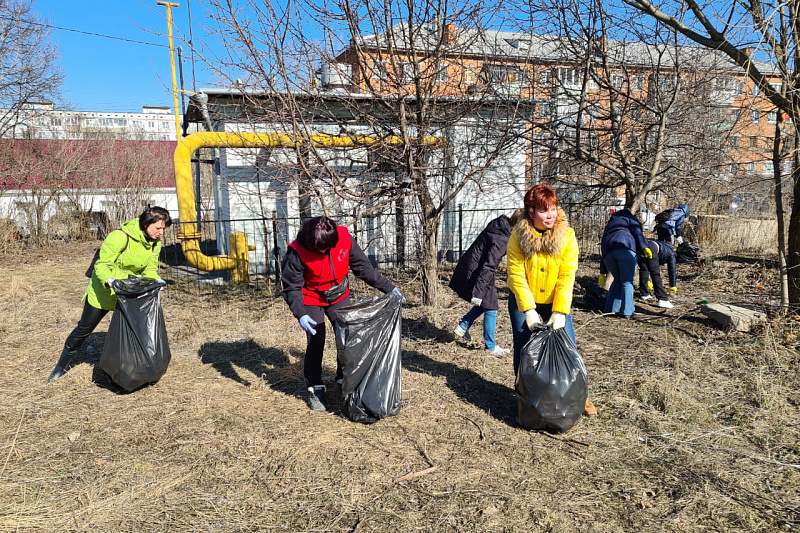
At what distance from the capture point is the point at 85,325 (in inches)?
166

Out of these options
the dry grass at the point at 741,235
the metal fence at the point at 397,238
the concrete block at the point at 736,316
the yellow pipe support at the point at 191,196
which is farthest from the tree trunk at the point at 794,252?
the yellow pipe support at the point at 191,196

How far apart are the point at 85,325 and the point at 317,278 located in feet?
7.15

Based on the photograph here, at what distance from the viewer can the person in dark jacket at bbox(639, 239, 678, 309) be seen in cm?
613

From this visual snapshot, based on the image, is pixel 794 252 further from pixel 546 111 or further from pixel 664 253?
pixel 546 111

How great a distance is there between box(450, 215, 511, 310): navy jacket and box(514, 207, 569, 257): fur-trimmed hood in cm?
149

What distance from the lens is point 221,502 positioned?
259 centimetres

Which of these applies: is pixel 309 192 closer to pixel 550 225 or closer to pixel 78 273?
pixel 550 225

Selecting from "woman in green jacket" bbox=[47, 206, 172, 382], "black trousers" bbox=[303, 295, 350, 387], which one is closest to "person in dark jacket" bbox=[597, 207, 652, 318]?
"black trousers" bbox=[303, 295, 350, 387]

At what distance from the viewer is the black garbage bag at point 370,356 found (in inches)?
127

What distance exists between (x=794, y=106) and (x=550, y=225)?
3.36 m

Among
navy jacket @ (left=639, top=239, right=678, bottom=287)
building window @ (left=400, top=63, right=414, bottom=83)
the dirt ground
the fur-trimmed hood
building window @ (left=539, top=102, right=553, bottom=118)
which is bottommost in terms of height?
the dirt ground

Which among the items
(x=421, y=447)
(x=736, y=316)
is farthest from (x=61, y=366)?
(x=736, y=316)

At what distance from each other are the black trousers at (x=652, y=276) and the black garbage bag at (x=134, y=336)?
5363mm

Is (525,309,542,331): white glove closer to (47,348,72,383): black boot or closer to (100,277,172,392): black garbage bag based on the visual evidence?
(100,277,172,392): black garbage bag
